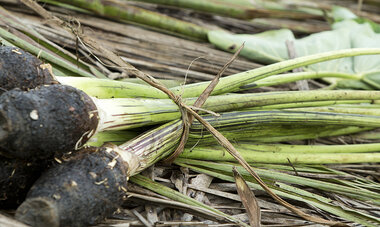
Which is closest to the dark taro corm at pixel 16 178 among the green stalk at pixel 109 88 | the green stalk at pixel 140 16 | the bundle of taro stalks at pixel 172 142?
the bundle of taro stalks at pixel 172 142

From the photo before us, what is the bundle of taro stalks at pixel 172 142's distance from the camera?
2.88 ft

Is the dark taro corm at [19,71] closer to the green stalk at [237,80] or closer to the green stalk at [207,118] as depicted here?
the green stalk at [207,118]

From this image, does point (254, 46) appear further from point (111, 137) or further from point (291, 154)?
point (111, 137)

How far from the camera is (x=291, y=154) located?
56.0 inches

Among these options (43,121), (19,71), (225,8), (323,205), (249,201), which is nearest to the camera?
(43,121)

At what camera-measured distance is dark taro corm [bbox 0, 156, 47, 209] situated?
0.92m

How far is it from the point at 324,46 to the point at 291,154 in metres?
0.85

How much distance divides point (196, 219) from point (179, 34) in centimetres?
121

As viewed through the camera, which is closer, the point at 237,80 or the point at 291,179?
the point at 291,179

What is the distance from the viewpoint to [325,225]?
1.15 m

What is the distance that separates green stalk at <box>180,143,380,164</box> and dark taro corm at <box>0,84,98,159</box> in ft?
1.51

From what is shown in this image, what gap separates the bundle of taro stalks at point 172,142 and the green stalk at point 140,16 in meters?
0.50

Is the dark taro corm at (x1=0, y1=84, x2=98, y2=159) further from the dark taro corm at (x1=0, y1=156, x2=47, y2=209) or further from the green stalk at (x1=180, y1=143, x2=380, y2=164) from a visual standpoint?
the green stalk at (x1=180, y1=143, x2=380, y2=164)

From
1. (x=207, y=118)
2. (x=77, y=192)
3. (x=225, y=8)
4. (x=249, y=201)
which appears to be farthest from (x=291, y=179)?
(x=225, y=8)
